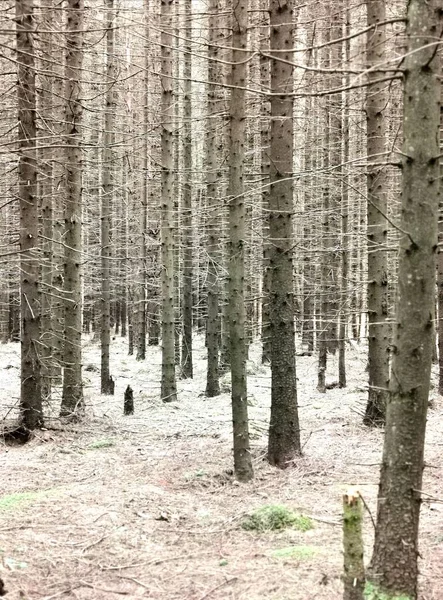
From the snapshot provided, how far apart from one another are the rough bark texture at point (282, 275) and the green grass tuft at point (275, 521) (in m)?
2.15

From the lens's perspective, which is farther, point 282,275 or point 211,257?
point 211,257

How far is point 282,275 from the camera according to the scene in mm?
8000

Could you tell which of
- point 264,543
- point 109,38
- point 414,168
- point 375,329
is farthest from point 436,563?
point 109,38

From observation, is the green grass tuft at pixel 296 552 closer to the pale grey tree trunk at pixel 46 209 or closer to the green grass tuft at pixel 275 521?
the green grass tuft at pixel 275 521

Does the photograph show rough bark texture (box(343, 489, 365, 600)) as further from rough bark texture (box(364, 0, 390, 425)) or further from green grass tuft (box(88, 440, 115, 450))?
green grass tuft (box(88, 440, 115, 450))

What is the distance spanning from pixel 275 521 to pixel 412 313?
301cm

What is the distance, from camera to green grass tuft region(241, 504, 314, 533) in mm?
5645

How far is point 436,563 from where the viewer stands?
461 centimetres

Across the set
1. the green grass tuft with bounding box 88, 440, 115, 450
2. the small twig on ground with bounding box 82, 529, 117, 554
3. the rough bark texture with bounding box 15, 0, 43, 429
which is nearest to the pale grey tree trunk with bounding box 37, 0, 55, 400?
the rough bark texture with bounding box 15, 0, 43, 429

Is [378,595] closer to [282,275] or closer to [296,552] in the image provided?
[296,552]

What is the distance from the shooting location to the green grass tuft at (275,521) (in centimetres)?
564

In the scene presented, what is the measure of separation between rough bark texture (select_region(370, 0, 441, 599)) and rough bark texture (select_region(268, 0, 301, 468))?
13.3 feet

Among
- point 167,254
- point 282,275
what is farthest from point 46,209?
point 282,275

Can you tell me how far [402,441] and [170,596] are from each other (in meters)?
2.13
